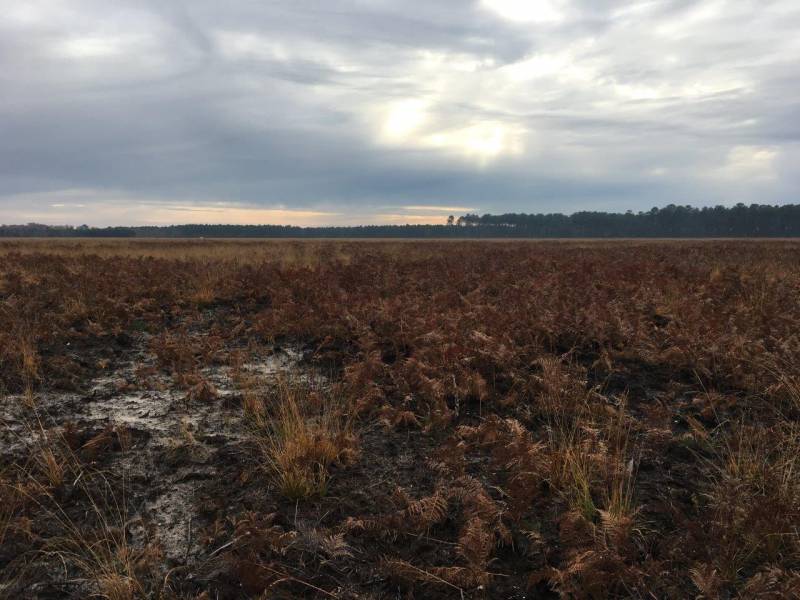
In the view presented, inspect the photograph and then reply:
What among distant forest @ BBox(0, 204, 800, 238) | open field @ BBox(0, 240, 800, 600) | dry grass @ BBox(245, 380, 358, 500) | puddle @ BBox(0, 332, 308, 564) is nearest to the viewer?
open field @ BBox(0, 240, 800, 600)

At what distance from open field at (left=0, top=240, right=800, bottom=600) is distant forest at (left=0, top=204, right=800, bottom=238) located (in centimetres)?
12601

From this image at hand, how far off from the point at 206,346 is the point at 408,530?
15.6 ft

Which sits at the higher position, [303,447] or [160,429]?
[303,447]

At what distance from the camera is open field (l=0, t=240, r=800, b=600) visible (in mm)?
2705

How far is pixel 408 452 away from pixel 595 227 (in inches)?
5707

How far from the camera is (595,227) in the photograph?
449 ft

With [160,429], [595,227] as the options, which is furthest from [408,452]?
[595,227]

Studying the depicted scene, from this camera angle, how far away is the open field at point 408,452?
2.71 metres

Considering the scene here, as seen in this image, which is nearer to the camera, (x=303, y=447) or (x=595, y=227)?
(x=303, y=447)

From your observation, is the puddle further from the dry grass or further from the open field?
the dry grass

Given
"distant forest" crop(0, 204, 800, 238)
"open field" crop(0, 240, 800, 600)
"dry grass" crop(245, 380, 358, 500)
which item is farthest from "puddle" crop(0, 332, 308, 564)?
"distant forest" crop(0, 204, 800, 238)

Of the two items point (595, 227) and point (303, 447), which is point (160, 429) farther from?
point (595, 227)

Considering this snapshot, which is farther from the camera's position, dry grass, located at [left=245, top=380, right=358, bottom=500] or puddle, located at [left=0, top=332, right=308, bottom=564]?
dry grass, located at [left=245, top=380, right=358, bottom=500]

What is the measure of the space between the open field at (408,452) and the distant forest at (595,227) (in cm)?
12601
